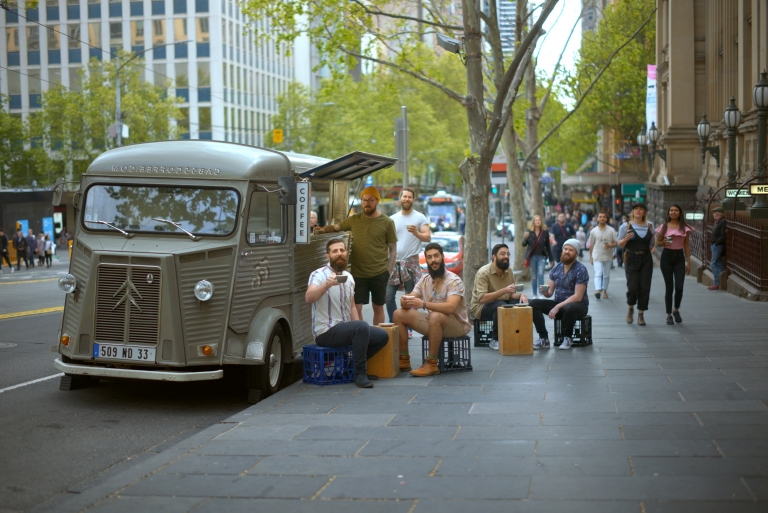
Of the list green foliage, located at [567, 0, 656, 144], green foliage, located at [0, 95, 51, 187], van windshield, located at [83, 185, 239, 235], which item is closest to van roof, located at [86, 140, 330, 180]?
van windshield, located at [83, 185, 239, 235]

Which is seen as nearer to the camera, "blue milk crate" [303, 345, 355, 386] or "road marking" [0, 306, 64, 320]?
"blue milk crate" [303, 345, 355, 386]

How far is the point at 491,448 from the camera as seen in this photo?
7.51 m

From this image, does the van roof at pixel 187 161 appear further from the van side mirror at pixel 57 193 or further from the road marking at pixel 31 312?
the road marking at pixel 31 312

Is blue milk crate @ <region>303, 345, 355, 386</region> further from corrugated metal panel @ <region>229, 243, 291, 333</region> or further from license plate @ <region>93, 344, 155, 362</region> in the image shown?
license plate @ <region>93, 344, 155, 362</region>

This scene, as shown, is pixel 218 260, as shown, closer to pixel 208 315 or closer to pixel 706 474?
pixel 208 315

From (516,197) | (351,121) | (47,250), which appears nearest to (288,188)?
(516,197)

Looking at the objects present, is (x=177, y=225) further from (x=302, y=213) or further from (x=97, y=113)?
(x=97, y=113)

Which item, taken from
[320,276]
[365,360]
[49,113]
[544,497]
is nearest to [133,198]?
[320,276]

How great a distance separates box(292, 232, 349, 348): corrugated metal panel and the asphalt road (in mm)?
475

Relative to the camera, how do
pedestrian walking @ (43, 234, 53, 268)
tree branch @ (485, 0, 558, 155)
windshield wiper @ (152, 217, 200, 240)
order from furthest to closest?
1. pedestrian walking @ (43, 234, 53, 268)
2. tree branch @ (485, 0, 558, 155)
3. windshield wiper @ (152, 217, 200, 240)

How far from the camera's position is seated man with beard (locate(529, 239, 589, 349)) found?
1309cm

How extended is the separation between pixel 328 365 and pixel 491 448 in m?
3.52

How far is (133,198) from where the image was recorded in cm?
1065

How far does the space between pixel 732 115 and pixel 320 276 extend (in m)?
17.5
